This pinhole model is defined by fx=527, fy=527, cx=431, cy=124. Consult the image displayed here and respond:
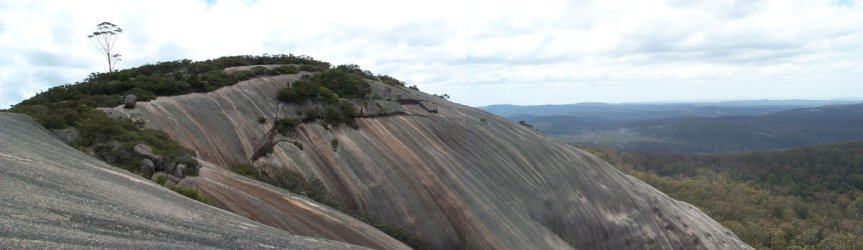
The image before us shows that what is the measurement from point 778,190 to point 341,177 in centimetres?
12922

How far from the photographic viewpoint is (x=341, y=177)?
25.9 meters

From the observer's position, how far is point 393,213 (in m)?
25.7

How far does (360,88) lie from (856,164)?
6201 inches

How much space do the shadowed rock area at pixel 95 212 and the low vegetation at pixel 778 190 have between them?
7878cm

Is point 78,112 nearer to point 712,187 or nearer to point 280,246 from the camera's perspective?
point 280,246

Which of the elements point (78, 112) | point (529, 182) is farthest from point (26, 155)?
point (529, 182)

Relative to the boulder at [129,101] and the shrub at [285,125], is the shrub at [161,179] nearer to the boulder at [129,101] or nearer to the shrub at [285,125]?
the boulder at [129,101]

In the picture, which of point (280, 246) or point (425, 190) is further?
point (425, 190)

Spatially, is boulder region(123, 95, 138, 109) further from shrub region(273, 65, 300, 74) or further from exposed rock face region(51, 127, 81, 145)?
shrub region(273, 65, 300, 74)

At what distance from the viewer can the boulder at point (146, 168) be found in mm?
17594

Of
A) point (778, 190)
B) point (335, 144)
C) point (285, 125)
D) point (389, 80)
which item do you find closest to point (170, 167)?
point (285, 125)

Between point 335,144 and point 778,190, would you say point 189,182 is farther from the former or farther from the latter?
point 778,190

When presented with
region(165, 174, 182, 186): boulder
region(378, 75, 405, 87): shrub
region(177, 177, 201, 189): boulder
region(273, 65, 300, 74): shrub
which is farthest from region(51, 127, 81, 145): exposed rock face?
region(378, 75, 405, 87): shrub

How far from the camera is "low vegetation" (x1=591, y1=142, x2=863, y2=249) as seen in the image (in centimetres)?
7988
